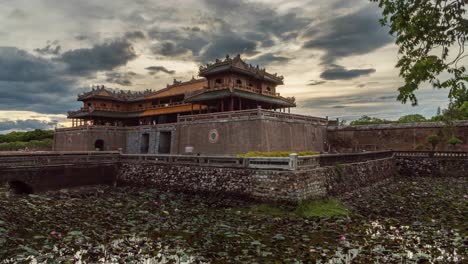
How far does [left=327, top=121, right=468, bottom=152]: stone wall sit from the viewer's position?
26.9m

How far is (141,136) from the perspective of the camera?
33.2m

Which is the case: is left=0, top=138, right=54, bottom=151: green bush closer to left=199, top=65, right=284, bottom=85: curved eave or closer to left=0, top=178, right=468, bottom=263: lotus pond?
left=199, top=65, right=284, bottom=85: curved eave

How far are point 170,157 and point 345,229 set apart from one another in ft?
38.9

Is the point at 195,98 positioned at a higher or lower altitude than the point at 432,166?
higher

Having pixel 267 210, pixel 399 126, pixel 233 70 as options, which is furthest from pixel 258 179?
pixel 399 126

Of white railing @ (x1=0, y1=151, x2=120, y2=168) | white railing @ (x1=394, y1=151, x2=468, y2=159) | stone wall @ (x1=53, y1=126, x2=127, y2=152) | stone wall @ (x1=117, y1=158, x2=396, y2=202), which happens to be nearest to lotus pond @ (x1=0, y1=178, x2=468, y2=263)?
stone wall @ (x1=117, y1=158, x2=396, y2=202)

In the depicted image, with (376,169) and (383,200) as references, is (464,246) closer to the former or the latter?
(383,200)

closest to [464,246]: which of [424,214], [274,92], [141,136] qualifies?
[424,214]

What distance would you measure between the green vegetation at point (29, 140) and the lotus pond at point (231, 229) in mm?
33307

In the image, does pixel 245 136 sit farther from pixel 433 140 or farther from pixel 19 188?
pixel 433 140

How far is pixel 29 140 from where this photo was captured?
50.8 meters

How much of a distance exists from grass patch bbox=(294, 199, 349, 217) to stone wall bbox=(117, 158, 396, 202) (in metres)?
0.35

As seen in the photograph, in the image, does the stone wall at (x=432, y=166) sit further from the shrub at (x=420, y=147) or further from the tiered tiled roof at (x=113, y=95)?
the tiered tiled roof at (x=113, y=95)

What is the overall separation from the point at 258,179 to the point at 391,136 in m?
21.3
